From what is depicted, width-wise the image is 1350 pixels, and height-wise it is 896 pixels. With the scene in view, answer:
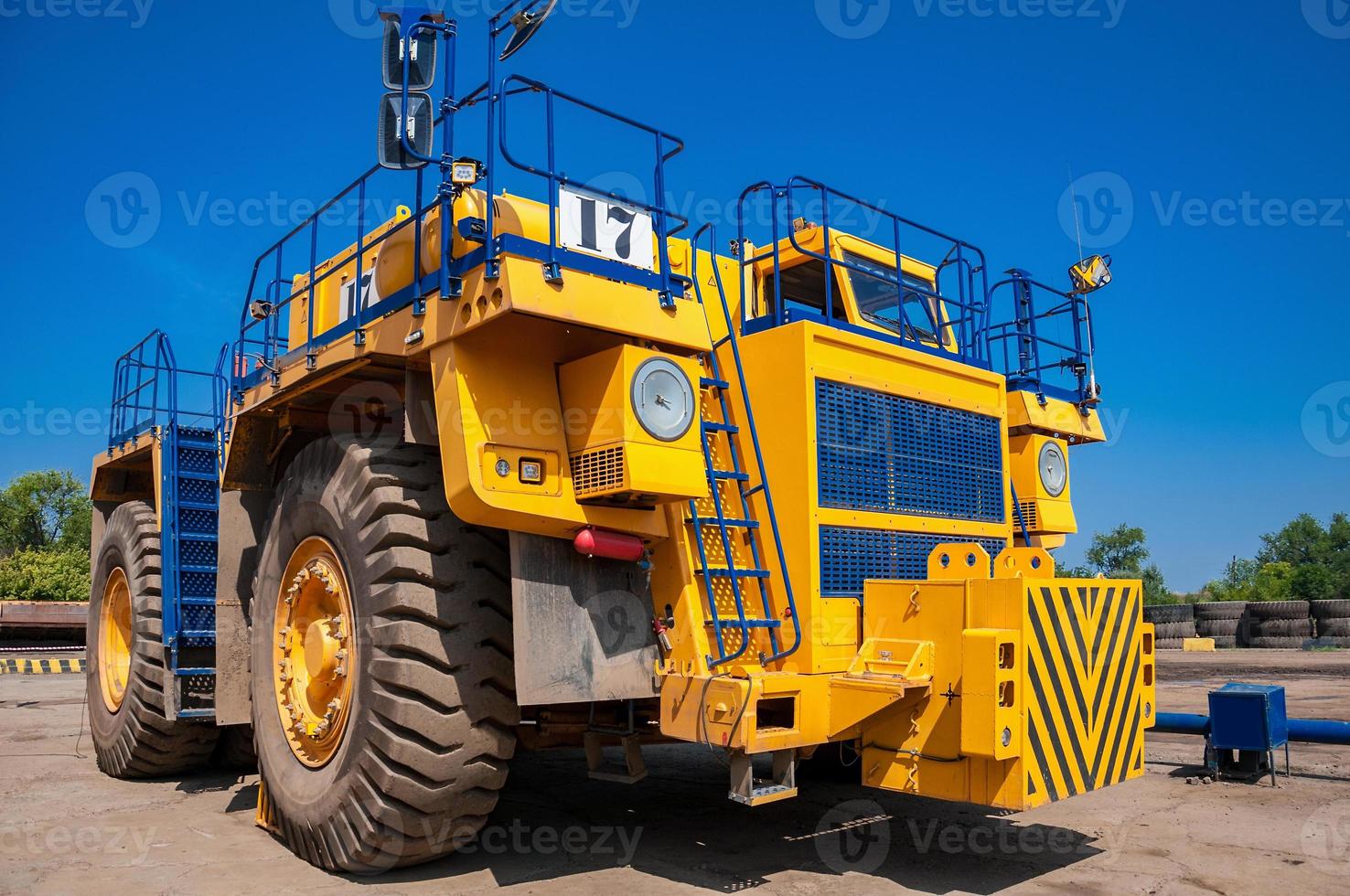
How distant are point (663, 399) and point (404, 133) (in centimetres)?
184

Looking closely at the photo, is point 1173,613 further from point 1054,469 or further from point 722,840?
point 722,840

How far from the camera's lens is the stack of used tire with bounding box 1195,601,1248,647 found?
26.1 m

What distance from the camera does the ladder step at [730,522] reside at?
5.46 m

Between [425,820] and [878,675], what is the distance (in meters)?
2.45

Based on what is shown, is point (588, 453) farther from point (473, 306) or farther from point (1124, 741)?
point (1124, 741)

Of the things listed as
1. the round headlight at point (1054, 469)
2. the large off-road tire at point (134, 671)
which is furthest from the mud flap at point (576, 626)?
the large off-road tire at point (134, 671)

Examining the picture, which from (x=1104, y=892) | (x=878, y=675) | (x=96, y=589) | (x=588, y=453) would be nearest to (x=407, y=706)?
(x=588, y=453)

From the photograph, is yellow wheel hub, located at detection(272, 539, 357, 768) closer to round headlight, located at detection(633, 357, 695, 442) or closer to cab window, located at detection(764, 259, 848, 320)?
round headlight, located at detection(633, 357, 695, 442)

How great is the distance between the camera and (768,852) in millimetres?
5871

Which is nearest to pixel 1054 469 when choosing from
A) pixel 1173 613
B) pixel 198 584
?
pixel 198 584

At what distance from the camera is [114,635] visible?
9453 mm

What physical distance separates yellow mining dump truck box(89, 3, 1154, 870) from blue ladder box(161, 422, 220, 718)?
5.76 feet

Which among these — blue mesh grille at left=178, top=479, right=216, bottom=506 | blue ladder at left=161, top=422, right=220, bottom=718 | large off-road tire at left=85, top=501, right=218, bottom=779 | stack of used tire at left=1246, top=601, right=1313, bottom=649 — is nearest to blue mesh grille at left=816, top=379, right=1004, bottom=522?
blue ladder at left=161, top=422, right=220, bottom=718

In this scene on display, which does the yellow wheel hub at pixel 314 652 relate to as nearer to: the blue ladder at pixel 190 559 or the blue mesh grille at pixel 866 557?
the blue ladder at pixel 190 559
